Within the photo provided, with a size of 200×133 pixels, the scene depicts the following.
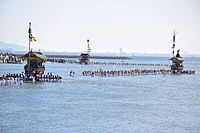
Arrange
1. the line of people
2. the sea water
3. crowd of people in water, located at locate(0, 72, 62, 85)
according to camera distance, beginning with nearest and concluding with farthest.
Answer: the sea water, the line of people, crowd of people in water, located at locate(0, 72, 62, 85)

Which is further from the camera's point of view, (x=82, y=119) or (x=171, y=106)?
(x=171, y=106)

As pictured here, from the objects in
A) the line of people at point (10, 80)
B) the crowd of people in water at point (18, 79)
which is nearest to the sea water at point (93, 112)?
the line of people at point (10, 80)

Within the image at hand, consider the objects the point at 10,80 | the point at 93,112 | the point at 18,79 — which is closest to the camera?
the point at 93,112

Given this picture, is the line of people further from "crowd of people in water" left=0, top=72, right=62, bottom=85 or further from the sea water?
the sea water

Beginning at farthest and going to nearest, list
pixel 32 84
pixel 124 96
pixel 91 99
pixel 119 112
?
pixel 32 84 → pixel 124 96 → pixel 91 99 → pixel 119 112

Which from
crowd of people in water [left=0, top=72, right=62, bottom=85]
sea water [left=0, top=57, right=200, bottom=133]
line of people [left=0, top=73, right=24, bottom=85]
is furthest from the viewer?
crowd of people in water [left=0, top=72, right=62, bottom=85]

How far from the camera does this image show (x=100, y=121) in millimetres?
39656

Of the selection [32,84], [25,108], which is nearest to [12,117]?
[25,108]

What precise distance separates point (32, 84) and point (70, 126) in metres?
35.9

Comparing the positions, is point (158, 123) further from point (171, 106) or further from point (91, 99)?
point (91, 99)

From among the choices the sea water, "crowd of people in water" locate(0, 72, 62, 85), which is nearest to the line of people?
"crowd of people in water" locate(0, 72, 62, 85)

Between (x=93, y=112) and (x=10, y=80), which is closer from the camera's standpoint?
(x=93, y=112)

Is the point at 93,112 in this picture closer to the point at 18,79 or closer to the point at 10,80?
the point at 10,80

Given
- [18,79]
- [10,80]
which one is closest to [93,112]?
[10,80]
